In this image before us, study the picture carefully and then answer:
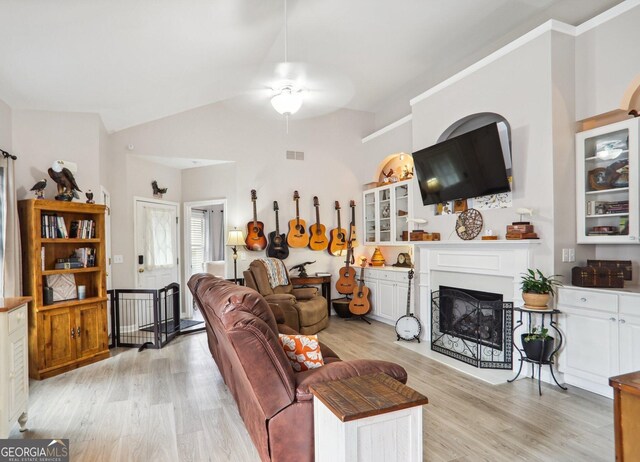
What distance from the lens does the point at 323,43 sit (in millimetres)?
4457

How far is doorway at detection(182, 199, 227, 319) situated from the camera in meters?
6.25

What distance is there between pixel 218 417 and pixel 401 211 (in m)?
4.05

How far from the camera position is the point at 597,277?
3.10 meters

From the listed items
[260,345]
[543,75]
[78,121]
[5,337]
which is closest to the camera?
[260,345]

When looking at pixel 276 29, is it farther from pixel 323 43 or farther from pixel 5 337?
pixel 5 337

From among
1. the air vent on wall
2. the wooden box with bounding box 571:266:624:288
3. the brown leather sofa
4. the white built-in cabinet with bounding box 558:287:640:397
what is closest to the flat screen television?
the wooden box with bounding box 571:266:624:288

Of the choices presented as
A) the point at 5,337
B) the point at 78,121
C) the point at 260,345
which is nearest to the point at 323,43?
the point at 78,121

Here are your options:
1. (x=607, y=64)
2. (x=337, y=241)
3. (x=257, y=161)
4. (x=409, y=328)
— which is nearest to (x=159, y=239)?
(x=257, y=161)

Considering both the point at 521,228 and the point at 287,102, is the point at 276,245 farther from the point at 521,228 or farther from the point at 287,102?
the point at 521,228

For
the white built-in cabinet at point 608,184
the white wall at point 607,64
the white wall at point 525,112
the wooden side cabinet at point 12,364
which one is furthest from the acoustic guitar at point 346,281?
the wooden side cabinet at point 12,364

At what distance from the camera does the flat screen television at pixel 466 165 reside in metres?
3.70

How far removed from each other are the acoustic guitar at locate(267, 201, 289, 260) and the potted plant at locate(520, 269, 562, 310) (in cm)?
371

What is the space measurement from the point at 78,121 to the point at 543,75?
16.3ft

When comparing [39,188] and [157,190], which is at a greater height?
[157,190]
